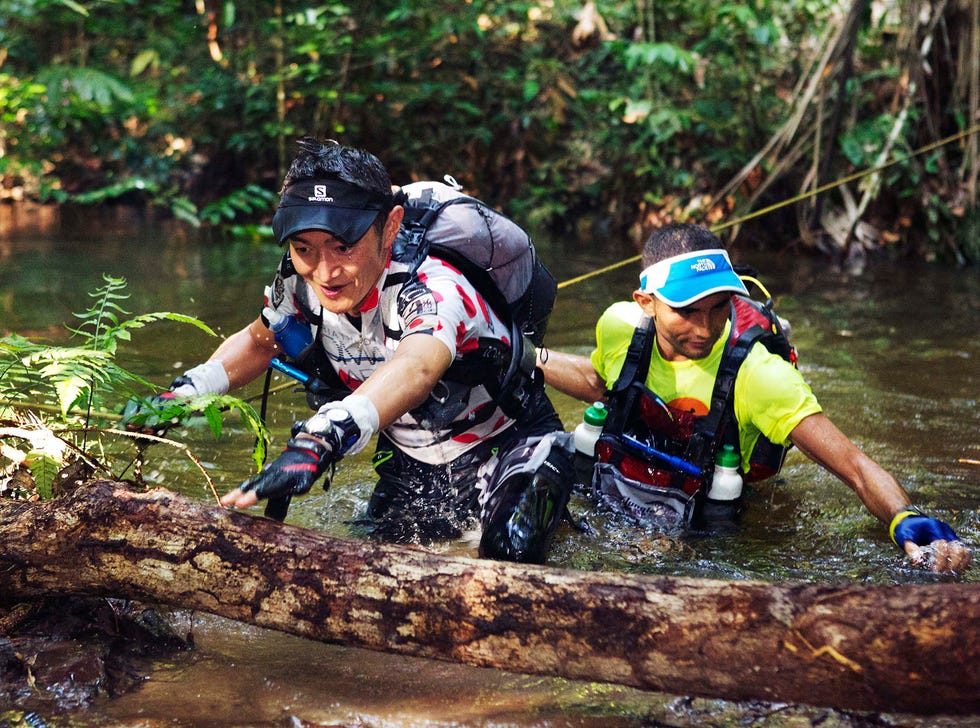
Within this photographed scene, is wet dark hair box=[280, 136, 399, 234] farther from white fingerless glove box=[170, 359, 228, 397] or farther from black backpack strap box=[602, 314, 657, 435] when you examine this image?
black backpack strap box=[602, 314, 657, 435]

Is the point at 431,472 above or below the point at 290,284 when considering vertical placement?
below

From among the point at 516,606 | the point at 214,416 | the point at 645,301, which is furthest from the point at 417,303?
the point at 645,301

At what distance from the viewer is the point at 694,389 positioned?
462cm

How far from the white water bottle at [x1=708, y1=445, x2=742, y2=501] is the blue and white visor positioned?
699mm

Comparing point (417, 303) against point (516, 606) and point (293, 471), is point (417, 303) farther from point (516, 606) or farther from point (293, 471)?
point (516, 606)

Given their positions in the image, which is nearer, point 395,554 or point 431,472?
point 395,554

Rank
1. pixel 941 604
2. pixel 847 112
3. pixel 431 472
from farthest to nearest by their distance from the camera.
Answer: pixel 847 112, pixel 431 472, pixel 941 604

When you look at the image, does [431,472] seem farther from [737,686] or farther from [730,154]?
[730,154]

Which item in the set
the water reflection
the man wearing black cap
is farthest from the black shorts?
the water reflection

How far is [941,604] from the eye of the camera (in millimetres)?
2426

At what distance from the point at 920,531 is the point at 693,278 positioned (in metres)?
1.33

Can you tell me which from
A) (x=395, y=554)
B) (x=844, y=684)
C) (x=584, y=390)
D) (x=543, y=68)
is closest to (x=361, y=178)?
(x=395, y=554)

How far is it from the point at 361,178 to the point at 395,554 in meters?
1.40

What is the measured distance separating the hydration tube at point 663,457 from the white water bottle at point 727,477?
3.7 inches
